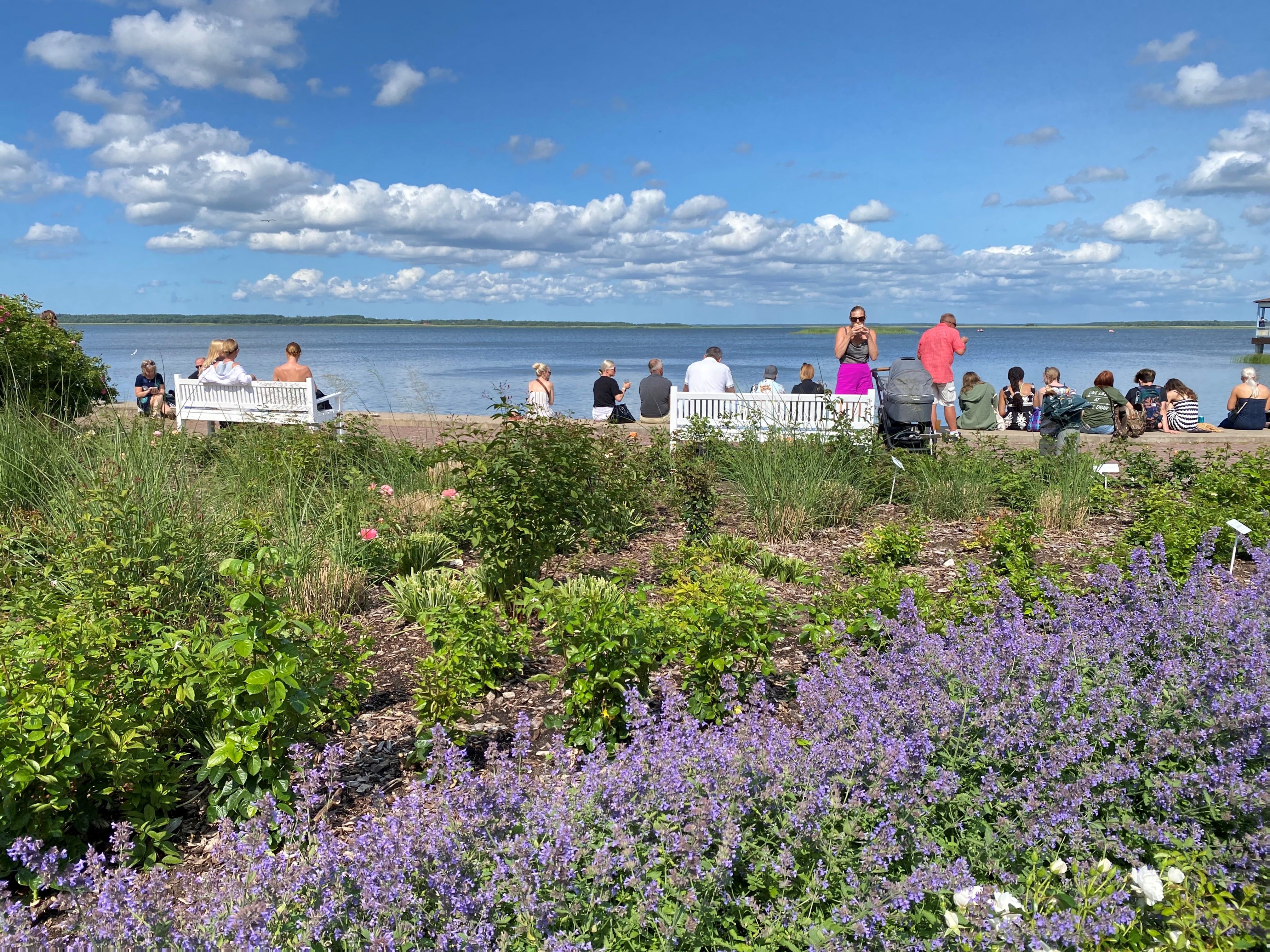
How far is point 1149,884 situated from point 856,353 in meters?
8.72

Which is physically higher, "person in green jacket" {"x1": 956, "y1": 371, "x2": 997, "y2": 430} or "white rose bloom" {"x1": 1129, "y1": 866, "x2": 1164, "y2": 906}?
"person in green jacket" {"x1": 956, "y1": 371, "x2": 997, "y2": 430}

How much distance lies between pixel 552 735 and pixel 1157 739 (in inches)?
82.0

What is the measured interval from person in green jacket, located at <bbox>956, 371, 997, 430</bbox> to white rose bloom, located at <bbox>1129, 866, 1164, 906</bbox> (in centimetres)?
1151

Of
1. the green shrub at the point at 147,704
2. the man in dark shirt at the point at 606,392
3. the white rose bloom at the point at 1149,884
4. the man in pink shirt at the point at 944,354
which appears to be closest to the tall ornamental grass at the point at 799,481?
the green shrub at the point at 147,704

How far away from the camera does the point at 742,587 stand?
12.2 ft

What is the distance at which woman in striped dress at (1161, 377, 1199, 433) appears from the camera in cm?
1262

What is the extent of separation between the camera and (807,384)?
12.2 meters

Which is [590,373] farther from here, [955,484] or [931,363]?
[955,484]

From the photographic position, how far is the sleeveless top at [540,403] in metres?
5.02

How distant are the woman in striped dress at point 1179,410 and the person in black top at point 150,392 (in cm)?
1457

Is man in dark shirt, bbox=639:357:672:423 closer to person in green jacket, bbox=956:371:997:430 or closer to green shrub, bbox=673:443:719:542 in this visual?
person in green jacket, bbox=956:371:997:430

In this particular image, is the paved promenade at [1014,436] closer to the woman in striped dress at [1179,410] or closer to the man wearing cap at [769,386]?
the woman in striped dress at [1179,410]

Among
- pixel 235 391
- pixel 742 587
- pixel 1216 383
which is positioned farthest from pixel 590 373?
pixel 742 587

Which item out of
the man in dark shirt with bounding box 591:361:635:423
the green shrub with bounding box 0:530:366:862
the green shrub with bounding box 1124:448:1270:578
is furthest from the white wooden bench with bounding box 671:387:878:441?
the green shrub with bounding box 0:530:366:862
